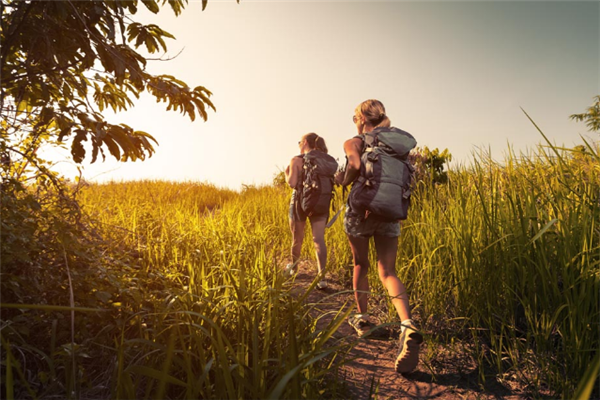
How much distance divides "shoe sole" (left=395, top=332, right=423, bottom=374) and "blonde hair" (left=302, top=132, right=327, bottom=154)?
304 cm

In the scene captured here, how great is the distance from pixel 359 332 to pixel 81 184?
2.57 metres

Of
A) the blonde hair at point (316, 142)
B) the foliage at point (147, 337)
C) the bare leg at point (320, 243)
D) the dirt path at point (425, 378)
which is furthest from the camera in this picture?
the blonde hair at point (316, 142)

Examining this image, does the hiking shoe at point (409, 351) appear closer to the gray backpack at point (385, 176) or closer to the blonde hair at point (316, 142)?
the gray backpack at point (385, 176)

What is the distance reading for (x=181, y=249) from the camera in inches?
177

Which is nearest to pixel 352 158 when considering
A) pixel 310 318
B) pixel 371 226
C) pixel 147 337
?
pixel 371 226

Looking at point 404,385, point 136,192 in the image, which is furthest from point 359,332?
point 136,192

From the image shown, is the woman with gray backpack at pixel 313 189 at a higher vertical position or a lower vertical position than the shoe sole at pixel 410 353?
higher

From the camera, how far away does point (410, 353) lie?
8.75ft

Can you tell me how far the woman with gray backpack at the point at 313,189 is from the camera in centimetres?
493

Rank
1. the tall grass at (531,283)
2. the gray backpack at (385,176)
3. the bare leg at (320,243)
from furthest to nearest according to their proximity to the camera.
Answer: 1. the bare leg at (320,243)
2. the gray backpack at (385,176)
3. the tall grass at (531,283)

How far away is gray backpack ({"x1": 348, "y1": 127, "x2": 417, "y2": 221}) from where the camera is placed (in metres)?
2.94

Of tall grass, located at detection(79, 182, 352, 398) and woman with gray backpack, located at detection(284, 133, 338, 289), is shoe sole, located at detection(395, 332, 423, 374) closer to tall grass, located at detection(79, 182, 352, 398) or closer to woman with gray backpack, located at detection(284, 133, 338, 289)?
tall grass, located at detection(79, 182, 352, 398)

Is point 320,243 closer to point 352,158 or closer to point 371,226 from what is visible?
point 371,226

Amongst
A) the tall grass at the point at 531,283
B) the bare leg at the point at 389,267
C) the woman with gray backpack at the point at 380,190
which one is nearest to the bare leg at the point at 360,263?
the woman with gray backpack at the point at 380,190
